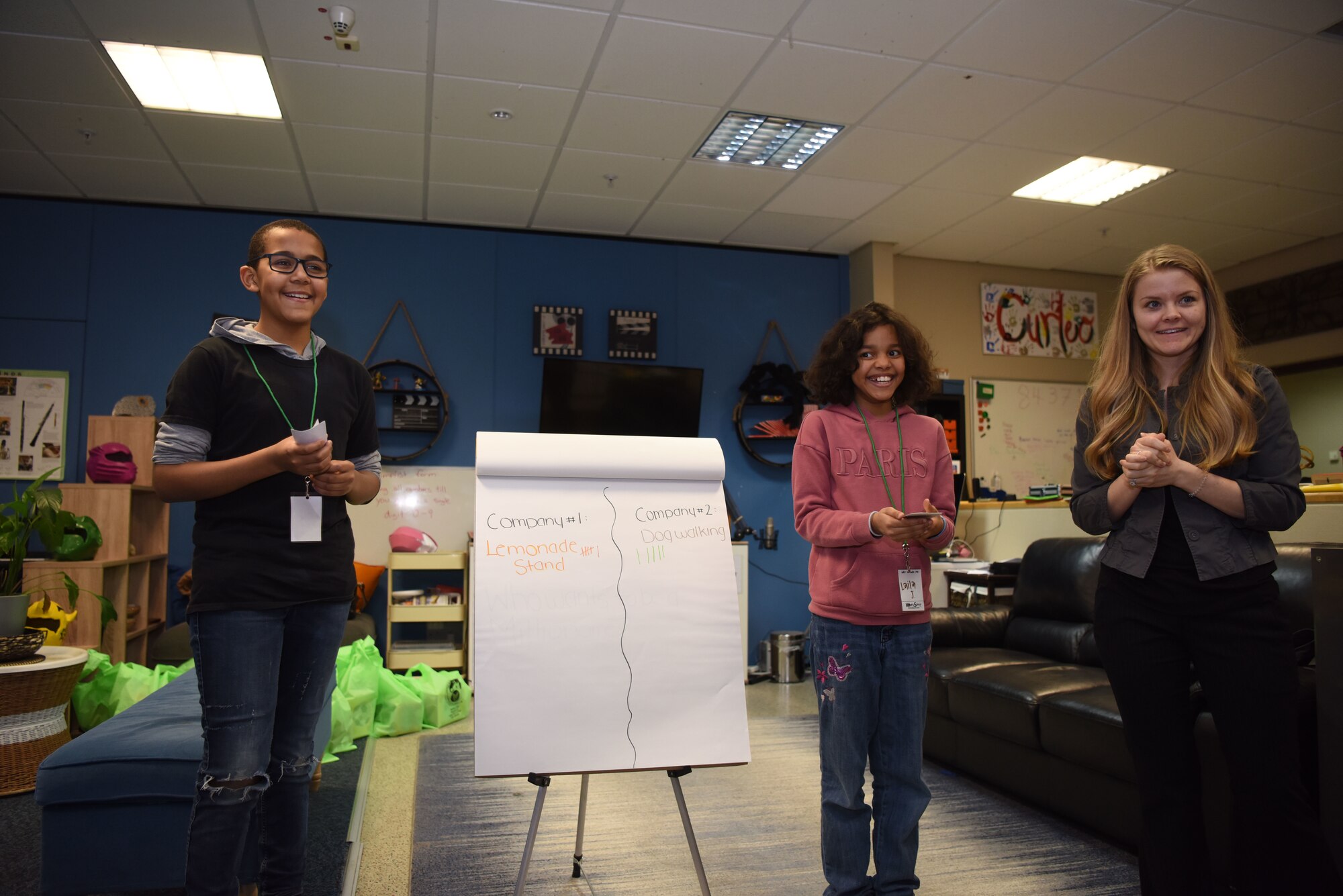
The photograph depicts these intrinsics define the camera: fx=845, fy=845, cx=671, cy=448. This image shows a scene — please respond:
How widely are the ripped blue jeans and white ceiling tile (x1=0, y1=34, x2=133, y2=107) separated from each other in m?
2.82

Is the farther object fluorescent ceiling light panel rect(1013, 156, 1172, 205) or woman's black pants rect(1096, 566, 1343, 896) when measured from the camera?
fluorescent ceiling light panel rect(1013, 156, 1172, 205)

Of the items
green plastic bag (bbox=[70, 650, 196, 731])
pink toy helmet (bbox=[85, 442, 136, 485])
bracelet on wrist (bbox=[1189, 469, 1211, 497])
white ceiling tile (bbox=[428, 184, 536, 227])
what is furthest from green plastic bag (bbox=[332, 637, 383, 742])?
bracelet on wrist (bbox=[1189, 469, 1211, 497])

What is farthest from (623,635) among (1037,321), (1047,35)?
(1037,321)

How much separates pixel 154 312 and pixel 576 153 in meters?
2.60

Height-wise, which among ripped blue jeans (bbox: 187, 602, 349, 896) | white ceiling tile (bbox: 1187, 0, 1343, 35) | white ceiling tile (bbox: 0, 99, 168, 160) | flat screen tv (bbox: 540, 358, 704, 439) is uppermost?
white ceiling tile (bbox: 1187, 0, 1343, 35)

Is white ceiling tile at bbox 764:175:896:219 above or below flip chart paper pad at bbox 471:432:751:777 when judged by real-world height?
above

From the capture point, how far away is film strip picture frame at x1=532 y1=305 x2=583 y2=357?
205 inches

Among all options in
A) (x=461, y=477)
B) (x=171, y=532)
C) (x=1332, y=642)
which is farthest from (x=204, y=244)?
(x=1332, y=642)

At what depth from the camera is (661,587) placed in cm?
188

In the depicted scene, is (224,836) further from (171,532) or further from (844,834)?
(171,532)

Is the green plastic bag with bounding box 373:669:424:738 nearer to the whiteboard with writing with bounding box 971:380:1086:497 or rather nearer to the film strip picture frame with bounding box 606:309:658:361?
the film strip picture frame with bounding box 606:309:658:361

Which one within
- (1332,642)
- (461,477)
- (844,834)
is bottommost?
(844,834)

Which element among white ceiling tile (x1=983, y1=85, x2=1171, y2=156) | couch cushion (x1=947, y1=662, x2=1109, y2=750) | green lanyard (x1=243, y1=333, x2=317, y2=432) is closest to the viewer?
green lanyard (x1=243, y1=333, x2=317, y2=432)

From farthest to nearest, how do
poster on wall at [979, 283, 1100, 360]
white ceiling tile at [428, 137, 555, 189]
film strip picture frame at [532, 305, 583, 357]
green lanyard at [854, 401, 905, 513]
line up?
poster on wall at [979, 283, 1100, 360] → film strip picture frame at [532, 305, 583, 357] → white ceiling tile at [428, 137, 555, 189] → green lanyard at [854, 401, 905, 513]
